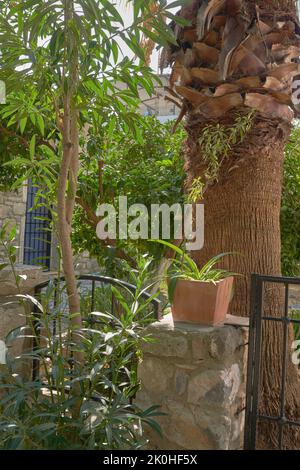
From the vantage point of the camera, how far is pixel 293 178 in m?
4.16

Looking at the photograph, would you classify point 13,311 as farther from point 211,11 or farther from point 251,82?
point 211,11

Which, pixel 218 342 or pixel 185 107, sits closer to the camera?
pixel 218 342

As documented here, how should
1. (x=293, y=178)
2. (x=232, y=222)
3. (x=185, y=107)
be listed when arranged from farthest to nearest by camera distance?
(x=293, y=178) < (x=185, y=107) < (x=232, y=222)

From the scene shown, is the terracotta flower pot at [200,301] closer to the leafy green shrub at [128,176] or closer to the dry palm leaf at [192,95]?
the dry palm leaf at [192,95]

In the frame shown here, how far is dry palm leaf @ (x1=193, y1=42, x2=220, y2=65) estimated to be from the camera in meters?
2.56

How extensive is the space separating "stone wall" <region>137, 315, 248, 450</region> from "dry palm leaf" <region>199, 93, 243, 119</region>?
1.16 metres

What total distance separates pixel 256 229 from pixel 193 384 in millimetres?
921

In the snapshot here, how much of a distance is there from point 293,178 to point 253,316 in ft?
7.94

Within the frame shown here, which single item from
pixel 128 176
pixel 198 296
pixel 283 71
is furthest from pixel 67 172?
pixel 128 176

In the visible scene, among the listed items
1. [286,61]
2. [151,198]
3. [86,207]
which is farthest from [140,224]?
[286,61]

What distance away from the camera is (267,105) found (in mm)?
2465

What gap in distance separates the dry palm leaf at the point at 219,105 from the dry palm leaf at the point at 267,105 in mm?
53

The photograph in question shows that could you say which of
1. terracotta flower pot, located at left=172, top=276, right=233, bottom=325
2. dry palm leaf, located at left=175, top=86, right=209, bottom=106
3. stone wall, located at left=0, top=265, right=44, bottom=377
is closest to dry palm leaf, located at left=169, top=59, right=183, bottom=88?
dry palm leaf, located at left=175, top=86, right=209, bottom=106
